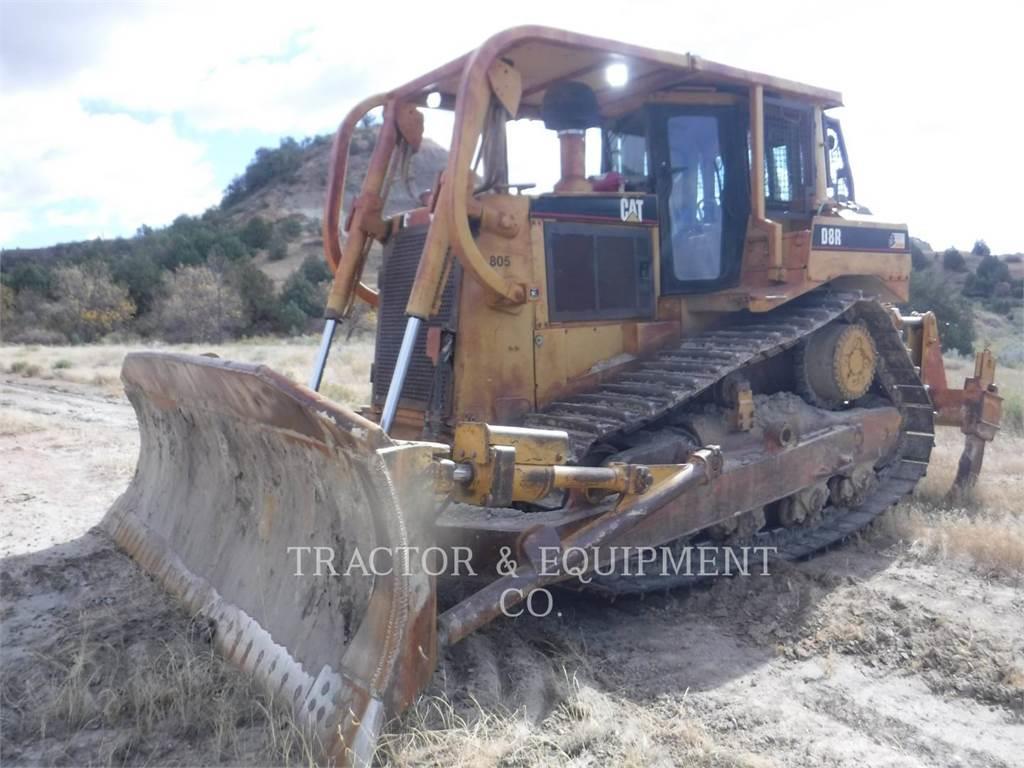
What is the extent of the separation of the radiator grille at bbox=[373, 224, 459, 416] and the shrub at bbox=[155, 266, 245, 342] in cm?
2732

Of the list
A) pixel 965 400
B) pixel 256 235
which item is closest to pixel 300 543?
pixel 965 400

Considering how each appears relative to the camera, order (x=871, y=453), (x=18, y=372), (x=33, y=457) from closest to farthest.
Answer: (x=871, y=453) < (x=33, y=457) < (x=18, y=372)

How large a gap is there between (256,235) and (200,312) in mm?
14080

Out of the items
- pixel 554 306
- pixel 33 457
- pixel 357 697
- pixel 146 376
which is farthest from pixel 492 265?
pixel 33 457

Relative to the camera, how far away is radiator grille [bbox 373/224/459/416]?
5207 millimetres

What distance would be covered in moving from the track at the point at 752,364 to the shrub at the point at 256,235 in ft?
136

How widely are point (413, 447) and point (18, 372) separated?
59.9 feet

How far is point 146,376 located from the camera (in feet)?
18.0

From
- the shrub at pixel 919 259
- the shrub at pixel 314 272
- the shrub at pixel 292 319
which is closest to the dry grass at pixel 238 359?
the shrub at pixel 292 319

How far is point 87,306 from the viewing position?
33.9 meters

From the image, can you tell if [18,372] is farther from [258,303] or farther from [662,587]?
[662,587]

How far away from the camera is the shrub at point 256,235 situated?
1800 inches

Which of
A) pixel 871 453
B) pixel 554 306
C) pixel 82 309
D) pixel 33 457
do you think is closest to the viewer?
pixel 554 306

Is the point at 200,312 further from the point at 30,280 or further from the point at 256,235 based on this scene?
the point at 256,235
